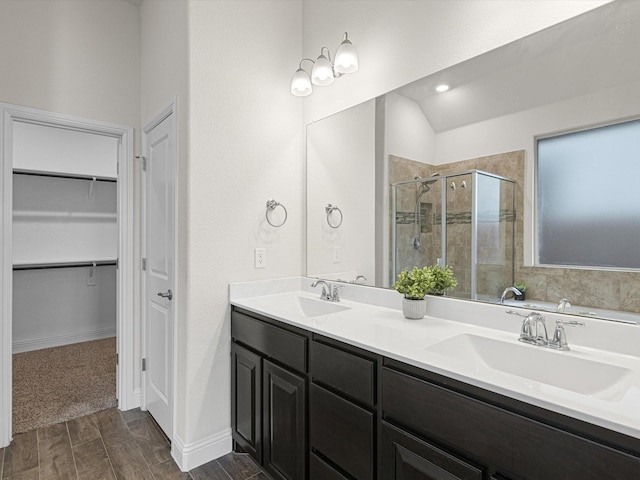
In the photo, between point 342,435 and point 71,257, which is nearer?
point 342,435

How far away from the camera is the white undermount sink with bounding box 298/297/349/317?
2004mm

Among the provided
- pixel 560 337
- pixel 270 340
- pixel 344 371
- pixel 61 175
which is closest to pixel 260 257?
pixel 270 340

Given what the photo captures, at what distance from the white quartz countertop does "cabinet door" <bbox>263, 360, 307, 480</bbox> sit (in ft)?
0.91

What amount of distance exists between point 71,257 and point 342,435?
386 cm

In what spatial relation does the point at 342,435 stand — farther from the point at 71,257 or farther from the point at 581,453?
the point at 71,257

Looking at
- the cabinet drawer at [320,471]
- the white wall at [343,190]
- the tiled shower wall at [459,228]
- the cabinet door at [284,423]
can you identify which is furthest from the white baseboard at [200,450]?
the tiled shower wall at [459,228]

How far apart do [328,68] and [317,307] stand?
1364 millimetres

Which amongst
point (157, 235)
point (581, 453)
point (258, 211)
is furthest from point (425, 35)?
point (157, 235)

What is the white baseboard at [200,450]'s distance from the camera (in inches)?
76.7

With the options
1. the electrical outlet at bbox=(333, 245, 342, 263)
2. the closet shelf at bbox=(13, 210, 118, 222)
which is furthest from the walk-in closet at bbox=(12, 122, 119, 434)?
the electrical outlet at bbox=(333, 245, 342, 263)

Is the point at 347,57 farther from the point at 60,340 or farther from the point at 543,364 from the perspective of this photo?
the point at 60,340

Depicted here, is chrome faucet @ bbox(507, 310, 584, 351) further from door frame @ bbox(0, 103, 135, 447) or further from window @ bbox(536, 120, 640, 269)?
door frame @ bbox(0, 103, 135, 447)

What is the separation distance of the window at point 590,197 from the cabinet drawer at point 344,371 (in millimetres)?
793

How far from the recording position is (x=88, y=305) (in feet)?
13.4
